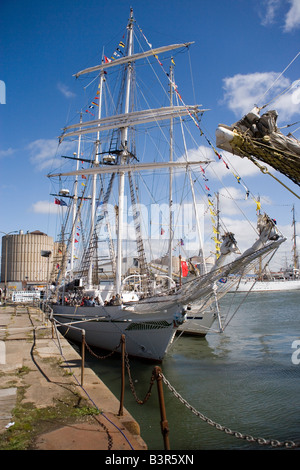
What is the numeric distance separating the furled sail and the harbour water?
19.5ft

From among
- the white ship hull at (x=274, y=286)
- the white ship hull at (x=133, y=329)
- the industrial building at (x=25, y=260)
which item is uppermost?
the industrial building at (x=25, y=260)

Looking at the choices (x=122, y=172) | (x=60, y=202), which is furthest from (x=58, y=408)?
(x=60, y=202)

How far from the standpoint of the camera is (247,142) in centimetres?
817

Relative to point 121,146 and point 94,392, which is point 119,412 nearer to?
point 94,392

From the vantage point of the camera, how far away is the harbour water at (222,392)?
8242 mm

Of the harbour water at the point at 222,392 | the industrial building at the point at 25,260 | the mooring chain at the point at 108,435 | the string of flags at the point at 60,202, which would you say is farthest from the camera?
the industrial building at the point at 25,260

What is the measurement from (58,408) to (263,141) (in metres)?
7.31

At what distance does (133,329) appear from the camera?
629 inches

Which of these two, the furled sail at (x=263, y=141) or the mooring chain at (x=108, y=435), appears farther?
the furled sail at (x=263, y=141)

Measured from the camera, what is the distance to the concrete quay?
4828 millimetres

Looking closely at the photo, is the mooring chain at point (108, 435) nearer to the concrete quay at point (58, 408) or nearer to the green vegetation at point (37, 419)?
the concrete quay at point (58, 408)

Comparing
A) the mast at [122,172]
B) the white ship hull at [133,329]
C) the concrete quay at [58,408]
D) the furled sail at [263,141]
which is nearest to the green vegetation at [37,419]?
the concrete quay at [58,408]

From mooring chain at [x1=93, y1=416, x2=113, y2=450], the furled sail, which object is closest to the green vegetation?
mooring chain at [x1=93, y1=416, x2=113, y2=450]

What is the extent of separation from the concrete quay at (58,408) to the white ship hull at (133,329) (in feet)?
16.2
